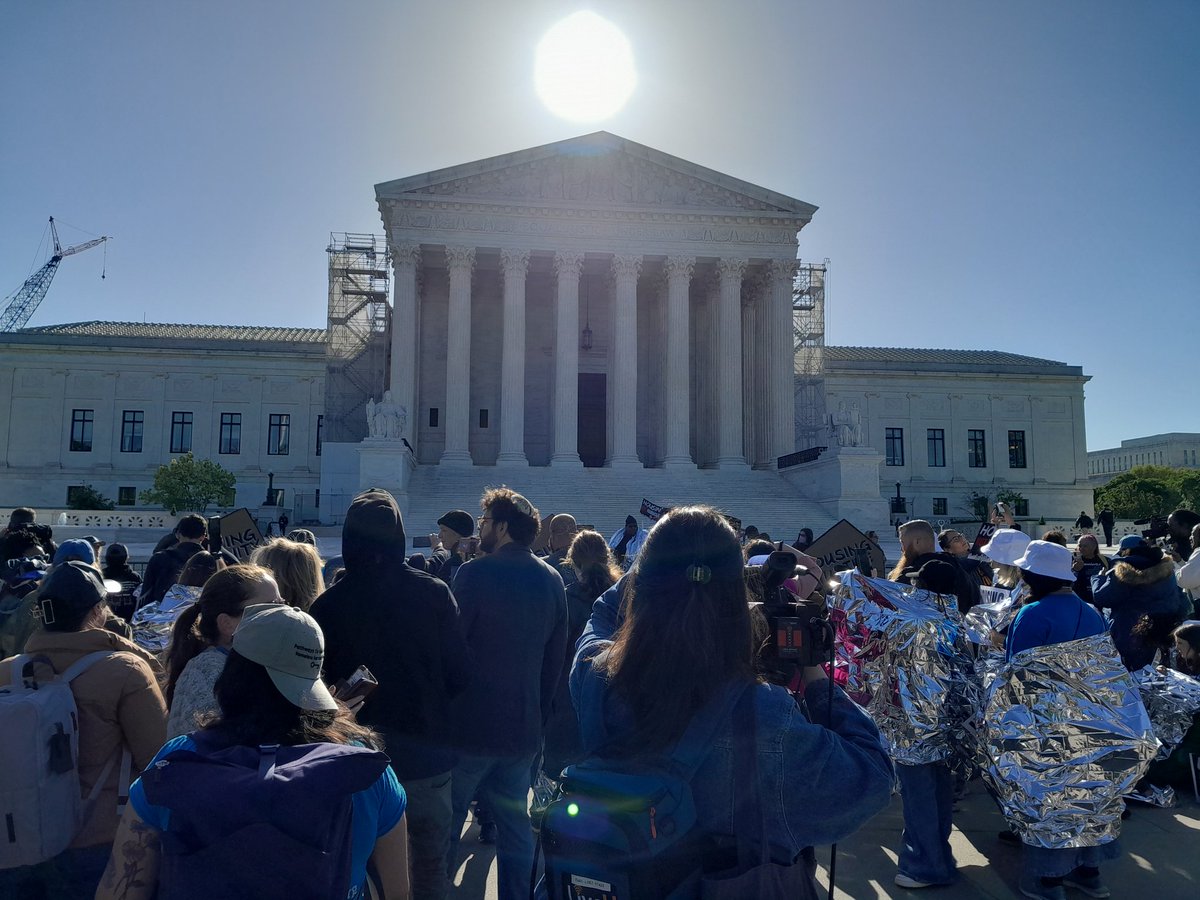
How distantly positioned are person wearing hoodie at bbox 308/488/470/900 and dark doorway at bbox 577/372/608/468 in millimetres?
36439

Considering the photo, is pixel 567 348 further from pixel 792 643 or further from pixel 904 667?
pixel 792 643

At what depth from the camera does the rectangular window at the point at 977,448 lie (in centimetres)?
5228

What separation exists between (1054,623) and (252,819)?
4563mm

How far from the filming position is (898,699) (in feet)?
16.7

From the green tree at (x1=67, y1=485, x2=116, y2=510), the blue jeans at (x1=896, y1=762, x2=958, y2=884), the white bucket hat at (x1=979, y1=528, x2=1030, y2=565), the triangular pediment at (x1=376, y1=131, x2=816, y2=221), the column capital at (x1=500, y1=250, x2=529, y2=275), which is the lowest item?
the blue jeans at (x1=896, y1=762, x2=958, y2=884)

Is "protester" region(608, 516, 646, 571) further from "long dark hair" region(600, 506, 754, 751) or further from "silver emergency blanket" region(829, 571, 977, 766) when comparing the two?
"long dark hair" region(600, 506, 754, 751)

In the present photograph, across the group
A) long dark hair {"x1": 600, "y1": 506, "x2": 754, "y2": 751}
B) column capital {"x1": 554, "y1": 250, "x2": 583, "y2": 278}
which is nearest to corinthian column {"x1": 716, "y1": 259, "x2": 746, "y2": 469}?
column capital {"x1": 554, "y1": 250, "x2": 583, "y2": 278}

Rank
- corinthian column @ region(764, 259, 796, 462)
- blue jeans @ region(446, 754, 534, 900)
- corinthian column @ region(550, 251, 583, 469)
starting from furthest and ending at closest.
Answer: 1. corinthian column @ region(764, 259, 796, 462)
2. corinthian column @ region(550, 251, 583, 469)
3. blue jeans @ region(446, 754, 534, 900)

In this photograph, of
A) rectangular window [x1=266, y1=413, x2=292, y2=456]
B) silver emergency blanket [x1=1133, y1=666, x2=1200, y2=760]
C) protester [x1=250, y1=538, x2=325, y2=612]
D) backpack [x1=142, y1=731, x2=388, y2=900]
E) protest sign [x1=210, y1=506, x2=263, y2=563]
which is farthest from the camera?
rectangular window [x1=266, y1=413, x2=292, y2=456]

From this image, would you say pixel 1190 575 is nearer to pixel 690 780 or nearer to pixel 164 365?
pixel 690 780

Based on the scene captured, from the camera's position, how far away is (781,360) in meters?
36.2

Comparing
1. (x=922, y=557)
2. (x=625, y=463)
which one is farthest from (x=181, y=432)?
(x=922, y=557)

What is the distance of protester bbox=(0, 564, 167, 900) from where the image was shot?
3.27 metres

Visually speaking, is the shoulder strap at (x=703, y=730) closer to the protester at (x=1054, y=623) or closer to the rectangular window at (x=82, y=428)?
the protester at (x=1054, y=623)
